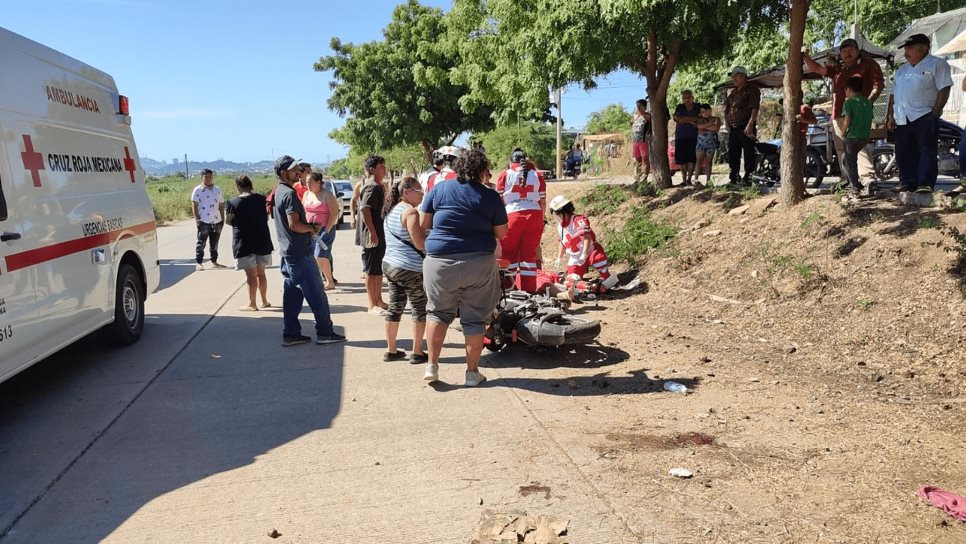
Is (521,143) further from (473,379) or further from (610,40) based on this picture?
(473,379)

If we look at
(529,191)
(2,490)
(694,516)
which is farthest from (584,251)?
(2,490)

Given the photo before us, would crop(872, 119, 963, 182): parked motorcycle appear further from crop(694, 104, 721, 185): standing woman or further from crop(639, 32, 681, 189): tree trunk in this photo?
crop(639, 32, 681, 189): tree trunk

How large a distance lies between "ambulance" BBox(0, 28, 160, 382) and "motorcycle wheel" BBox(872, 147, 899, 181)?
32.1 feet

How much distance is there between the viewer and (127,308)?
24.0 feet

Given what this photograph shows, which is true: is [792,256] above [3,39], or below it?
below

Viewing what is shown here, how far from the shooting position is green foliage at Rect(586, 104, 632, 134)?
55.5 metres

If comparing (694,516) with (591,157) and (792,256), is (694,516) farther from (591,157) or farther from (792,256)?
(591,157)

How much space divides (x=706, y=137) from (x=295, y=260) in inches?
313

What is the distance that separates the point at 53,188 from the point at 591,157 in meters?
29.4

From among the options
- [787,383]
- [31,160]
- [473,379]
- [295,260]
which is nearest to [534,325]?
[473,379]

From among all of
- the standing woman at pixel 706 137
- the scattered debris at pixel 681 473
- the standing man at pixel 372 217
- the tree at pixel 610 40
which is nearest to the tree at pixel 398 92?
the tree at pixel 610 40

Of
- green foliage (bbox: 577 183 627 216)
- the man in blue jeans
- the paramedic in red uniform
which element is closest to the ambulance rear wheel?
the man in blue jeans

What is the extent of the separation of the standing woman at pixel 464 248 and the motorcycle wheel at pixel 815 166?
750 cm

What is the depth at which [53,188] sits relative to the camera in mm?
5805
